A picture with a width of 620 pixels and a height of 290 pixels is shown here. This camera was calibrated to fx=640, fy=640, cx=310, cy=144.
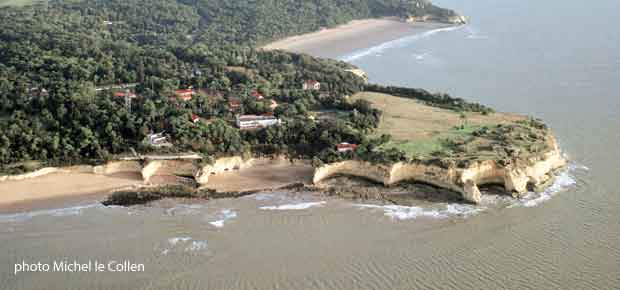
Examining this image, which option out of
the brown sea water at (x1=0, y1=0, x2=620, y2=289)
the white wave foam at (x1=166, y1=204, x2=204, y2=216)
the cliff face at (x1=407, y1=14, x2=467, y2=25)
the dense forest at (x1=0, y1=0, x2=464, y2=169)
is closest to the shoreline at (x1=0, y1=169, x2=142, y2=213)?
the brown sea water at (x1=0, y1=0, x2=620, y2=289)

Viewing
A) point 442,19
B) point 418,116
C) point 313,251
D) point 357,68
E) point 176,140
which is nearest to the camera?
point 313,251

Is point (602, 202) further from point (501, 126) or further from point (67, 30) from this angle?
point (67, 30)

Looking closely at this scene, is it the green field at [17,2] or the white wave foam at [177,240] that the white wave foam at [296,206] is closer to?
the white wave foam at [177,240]

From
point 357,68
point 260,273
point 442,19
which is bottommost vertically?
point 260,273

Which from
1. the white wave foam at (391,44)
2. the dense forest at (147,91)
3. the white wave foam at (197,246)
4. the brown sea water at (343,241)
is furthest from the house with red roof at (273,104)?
the white wave foam at (391,44)

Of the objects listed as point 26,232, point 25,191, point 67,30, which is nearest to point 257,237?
point 26,232

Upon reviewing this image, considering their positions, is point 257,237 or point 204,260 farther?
point 257,237

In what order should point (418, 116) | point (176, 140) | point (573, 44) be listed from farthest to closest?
1. point (573, 44)
2. point (418, 116)
3. point (176, 140)
